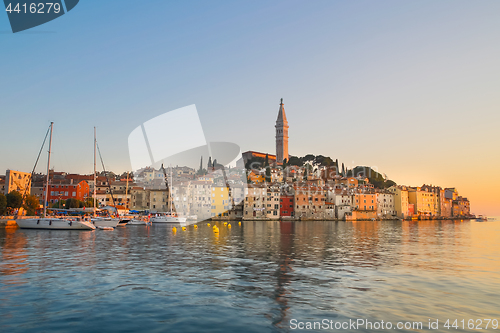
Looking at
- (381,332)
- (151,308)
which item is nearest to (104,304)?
(151,308)

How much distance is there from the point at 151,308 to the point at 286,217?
3230 inches

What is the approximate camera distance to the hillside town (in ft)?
260

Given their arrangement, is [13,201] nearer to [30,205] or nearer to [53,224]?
[30,205]

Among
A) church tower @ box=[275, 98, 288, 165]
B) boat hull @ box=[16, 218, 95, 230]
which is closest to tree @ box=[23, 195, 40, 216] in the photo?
boat hull @ box=[16, 218, 95, 230]

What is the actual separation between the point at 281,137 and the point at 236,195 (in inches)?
2390

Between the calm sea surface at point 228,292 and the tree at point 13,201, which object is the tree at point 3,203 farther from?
the calm sea surface at point 228,292

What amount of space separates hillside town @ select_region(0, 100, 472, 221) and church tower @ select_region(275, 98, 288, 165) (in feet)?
78.3

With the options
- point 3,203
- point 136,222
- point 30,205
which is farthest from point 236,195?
point 3,203

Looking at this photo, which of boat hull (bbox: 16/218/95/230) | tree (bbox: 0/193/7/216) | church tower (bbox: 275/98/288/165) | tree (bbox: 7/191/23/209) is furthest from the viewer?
church tower (bbox: 275/98/288/165)

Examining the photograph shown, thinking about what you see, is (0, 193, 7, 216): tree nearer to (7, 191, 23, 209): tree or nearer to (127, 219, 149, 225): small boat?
(7, 191, 23, 209): tree

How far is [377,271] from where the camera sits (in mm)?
14906

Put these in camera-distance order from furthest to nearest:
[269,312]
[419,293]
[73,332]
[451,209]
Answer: [451,209] < [419,293] < [269,312] < [73,332]

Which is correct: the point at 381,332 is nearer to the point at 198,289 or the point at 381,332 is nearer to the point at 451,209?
the point at 198,289

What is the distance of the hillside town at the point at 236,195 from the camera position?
260ft
